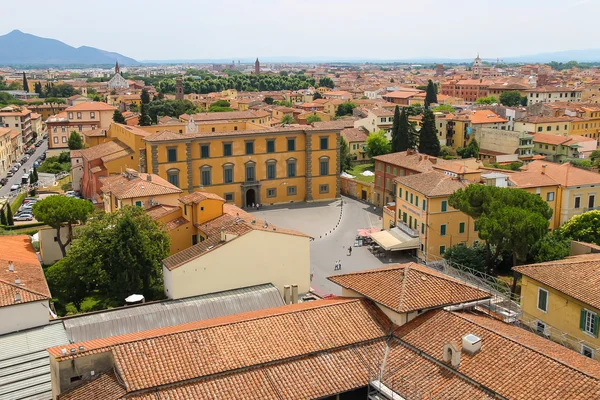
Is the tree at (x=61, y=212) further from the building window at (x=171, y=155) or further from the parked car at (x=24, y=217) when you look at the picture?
the parked car at (x=24, y=217)

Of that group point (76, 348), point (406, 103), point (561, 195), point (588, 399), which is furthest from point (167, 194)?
point (406, 103)

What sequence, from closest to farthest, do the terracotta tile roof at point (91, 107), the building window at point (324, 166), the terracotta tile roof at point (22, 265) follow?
the terracotta tile roof at point (22, 265)
the building window at point (324, 166)
the terracotta tile roof at point (91, 107)

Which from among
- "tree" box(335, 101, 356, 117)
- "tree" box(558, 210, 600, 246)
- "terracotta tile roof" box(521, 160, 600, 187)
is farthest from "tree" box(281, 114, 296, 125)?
"tree" box(558, 210, 600, 246)

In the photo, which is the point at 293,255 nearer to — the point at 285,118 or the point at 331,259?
the point at 331,259

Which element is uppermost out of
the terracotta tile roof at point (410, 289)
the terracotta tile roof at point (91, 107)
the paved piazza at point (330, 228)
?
the terracotta tile roof at point (91, 107)

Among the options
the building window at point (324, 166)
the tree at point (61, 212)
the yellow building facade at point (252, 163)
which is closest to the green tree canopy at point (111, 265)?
the tree at point (61, 212)
